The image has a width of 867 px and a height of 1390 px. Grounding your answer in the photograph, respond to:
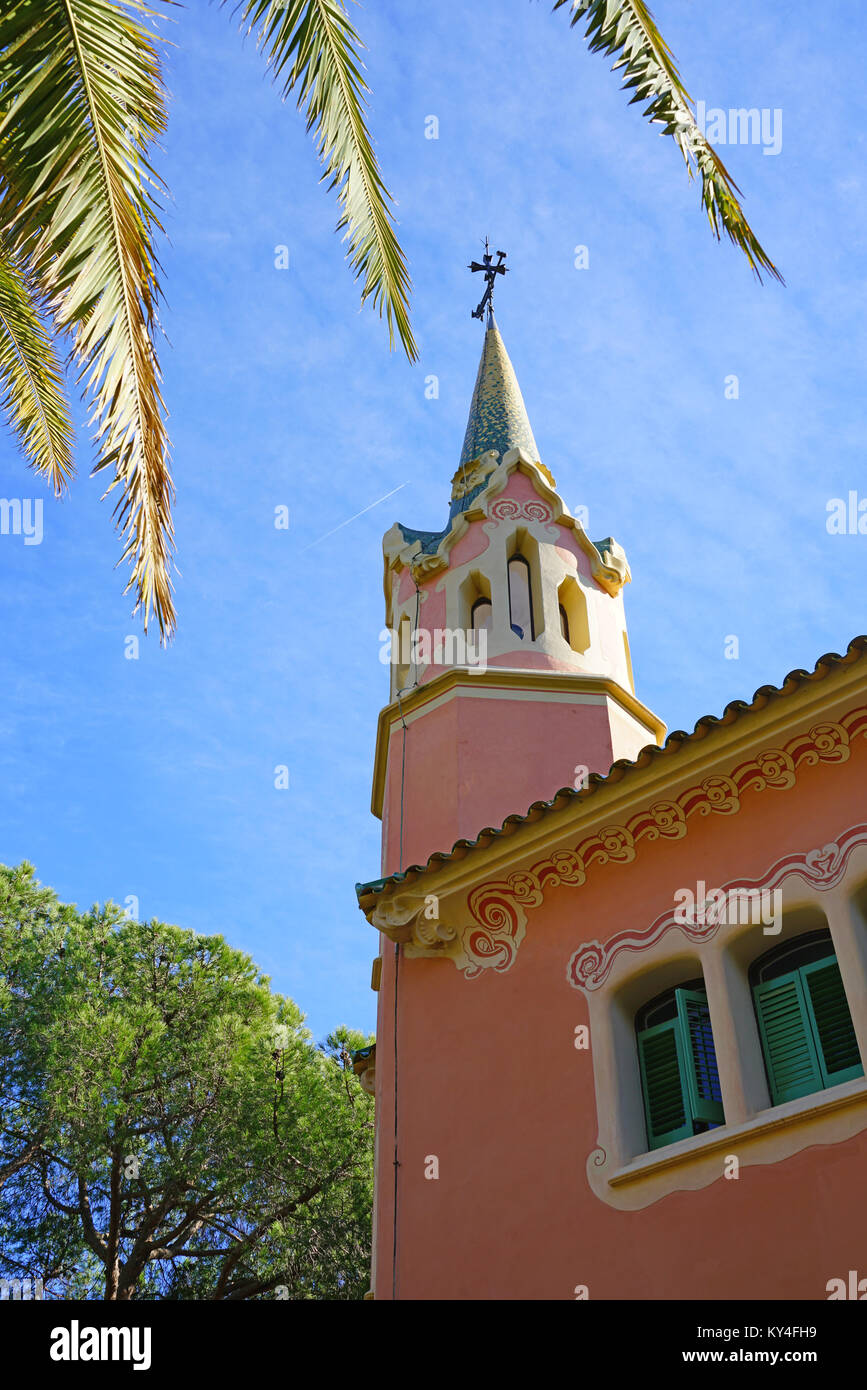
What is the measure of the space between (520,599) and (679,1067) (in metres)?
7.82

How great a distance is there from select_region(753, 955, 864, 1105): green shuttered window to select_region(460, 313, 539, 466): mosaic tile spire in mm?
10101

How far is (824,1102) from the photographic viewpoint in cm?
802

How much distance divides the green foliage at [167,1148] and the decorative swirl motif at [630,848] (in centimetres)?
939

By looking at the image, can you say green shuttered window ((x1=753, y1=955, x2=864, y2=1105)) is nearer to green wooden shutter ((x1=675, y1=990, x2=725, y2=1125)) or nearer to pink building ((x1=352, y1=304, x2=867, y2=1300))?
pink building ((x1=352, y1=304, x2=867, y2=1300))

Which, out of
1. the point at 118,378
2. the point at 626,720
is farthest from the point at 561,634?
the point at 118,378

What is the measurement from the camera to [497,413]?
65.0ft

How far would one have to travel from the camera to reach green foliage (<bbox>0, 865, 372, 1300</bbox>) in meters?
18.4

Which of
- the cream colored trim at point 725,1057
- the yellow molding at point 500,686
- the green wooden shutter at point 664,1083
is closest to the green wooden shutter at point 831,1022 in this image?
the cream colored trim at point 725,1057

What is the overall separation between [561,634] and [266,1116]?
9.06 metres

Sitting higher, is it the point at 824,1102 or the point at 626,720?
the point at 626,720

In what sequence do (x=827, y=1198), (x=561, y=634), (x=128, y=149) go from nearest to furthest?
(x=128, y=149), (x=827, y=1198), (x=561, y=634)

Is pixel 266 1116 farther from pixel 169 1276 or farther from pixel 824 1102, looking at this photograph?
pixel 824 1102

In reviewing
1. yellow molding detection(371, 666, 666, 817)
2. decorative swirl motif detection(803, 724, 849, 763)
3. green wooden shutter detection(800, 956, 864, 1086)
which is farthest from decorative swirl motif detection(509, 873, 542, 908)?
yellow molding detection(371, 666, 666, 817)

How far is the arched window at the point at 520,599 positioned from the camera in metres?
15.6
